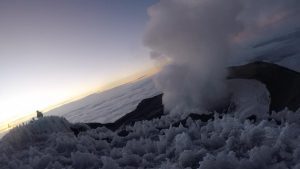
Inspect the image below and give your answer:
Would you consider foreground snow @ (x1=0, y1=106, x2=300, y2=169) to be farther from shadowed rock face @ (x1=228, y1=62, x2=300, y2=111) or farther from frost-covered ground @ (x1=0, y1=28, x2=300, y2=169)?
shadowed rock face @ (x1=228, y1=62, x2=300, y2=111)

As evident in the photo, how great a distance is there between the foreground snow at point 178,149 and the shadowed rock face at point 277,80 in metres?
20.6

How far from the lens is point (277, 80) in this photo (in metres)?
34.9

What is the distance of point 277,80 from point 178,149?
29.7 meters

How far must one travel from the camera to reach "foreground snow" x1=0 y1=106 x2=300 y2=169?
6.07 metres

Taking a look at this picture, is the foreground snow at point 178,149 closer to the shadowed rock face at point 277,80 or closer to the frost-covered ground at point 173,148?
the frost-covered ground at point 173,148

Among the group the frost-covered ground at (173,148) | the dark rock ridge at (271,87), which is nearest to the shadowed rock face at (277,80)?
the dark rock ridge at (271,87)

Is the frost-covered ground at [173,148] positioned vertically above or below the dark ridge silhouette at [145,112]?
above

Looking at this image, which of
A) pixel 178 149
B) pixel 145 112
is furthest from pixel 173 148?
pixel 145 112

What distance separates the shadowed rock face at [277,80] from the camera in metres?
29.7

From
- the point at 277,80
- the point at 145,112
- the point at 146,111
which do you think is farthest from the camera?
the point at 146,111

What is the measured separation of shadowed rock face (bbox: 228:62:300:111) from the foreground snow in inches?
810

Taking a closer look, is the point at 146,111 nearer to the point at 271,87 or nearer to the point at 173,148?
the point at 271,87

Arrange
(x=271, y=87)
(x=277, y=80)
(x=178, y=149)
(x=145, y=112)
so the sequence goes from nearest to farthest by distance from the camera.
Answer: (x=178, y=149)
(x=271, y=87)
(x=277, y=80)
(x=145, y=112)

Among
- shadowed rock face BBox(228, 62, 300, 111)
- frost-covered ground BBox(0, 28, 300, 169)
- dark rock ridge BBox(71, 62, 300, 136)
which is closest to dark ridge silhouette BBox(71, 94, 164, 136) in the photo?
dark rock ridge BBox(71, 62, 300, 136)
